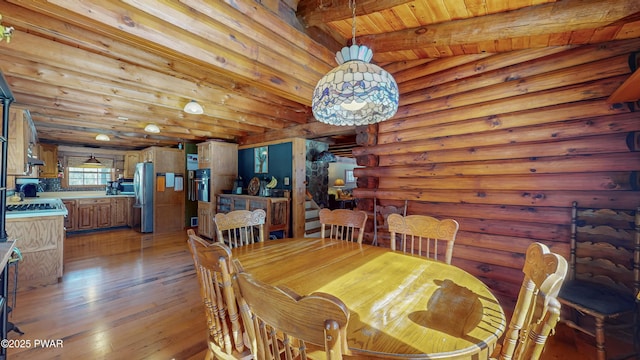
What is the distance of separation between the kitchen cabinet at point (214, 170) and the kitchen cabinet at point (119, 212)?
7.81ft

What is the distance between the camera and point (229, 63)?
88.7 inches

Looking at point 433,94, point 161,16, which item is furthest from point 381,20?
point 161,16

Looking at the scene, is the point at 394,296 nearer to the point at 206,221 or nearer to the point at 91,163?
the point at 206,221

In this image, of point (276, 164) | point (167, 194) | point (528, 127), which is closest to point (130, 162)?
point (167, 194)

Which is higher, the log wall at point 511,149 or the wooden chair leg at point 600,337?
the log wall at point 511,149

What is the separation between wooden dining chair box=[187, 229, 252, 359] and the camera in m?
1.10

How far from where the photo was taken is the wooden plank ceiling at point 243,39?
5.62 ft

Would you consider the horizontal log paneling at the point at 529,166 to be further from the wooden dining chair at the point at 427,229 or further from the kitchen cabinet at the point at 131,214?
the kitchen cabinet at the point at 131,214

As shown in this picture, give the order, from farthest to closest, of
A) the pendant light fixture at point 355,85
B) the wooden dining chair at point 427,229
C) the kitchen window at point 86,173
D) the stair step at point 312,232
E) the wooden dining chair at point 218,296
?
the kitchen window at point 86,173 → the stair step at point 312,232 → the wooden dining chair at point 427,229 → the pendant light fixture at point 355,85 → the wooden dining chair at point 218,296

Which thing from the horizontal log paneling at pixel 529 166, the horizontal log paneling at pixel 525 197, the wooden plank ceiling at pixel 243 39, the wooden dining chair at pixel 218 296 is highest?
the wooden plank ceiling at pixel 243 39

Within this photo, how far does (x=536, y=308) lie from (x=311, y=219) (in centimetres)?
444

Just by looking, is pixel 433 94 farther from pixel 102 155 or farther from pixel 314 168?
pixel 102 155

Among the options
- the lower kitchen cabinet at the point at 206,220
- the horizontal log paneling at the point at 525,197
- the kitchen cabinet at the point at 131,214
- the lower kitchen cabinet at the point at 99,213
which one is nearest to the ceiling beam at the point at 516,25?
the horizontal log paneling at the point at 525,197

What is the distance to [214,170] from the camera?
5734 millimetres
